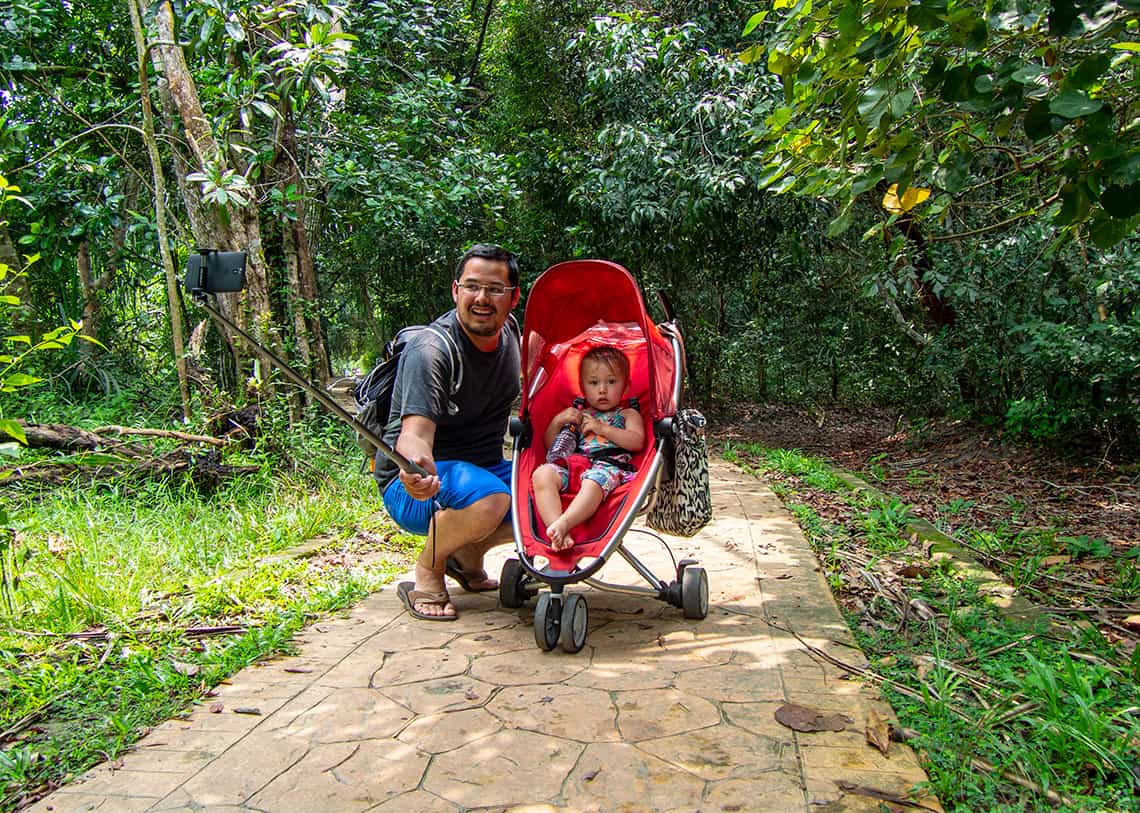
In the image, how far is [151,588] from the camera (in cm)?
362

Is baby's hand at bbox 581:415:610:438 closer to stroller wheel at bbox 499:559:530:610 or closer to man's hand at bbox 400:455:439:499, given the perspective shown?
stroller wheel at bbox 499:559:530:610

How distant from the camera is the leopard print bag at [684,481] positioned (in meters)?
3.43

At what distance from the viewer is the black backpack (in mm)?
3418

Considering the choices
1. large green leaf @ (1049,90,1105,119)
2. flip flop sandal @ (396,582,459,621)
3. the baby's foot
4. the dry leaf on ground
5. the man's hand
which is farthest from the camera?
flip flop sandal @ (396,582,459,621)

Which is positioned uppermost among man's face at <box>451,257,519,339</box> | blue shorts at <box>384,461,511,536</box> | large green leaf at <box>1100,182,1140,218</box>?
large green leaf at <box>1100,182,1140,218</box>

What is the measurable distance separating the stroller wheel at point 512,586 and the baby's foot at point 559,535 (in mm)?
490

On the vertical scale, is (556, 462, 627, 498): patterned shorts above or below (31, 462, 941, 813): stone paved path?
above

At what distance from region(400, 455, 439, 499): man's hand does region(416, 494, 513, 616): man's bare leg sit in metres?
0.29

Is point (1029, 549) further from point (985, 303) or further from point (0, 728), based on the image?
point (0, 728)

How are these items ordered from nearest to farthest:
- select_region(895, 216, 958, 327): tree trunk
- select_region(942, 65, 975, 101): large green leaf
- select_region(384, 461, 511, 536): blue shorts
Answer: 1. select_region(942, 65, 975, 101): large green leaf
2. select_region(384, 461, 511, 536): blue shorts
3. select_region(895, 216, 958, 327): tree trunk

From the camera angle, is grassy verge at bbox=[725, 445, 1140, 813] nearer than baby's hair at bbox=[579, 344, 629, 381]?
Yes

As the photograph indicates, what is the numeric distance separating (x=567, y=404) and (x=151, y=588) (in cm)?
199

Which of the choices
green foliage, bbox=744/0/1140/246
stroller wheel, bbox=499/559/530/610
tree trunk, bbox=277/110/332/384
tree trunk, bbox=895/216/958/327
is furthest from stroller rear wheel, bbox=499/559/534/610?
tree trunk, bbox=895/216/958/327

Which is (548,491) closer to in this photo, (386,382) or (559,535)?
(559,535)
